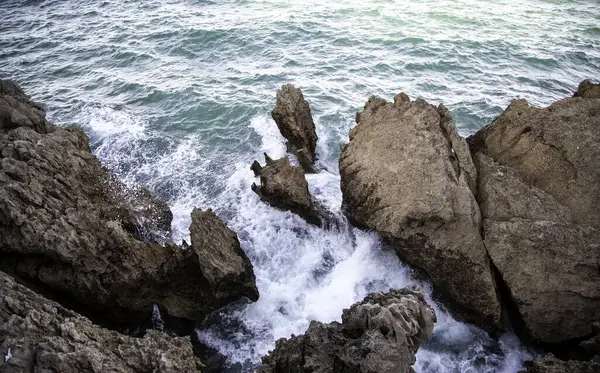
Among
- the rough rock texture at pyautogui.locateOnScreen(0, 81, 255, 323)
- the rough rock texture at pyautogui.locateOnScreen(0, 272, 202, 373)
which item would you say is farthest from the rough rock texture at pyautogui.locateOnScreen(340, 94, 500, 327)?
the rough rock texture at pyautogui.locateOnScreen(0, 272, 202, 373)

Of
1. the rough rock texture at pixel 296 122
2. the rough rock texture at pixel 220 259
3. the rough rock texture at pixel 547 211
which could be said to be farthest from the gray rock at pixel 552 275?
the rough rock texture at pixel 296 122

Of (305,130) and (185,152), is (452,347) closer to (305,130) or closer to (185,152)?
(305,130)

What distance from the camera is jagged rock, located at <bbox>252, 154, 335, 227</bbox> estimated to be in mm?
17297

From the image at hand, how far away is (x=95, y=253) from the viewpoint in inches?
516

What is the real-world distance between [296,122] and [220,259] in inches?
349

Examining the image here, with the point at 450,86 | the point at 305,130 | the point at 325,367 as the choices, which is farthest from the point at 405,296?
the point at 450,86

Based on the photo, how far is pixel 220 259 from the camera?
1416 centimetres

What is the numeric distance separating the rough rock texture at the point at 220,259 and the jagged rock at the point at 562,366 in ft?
30.1

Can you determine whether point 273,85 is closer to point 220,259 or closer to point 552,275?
point 220,259

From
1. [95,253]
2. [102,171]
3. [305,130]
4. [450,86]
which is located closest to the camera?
[95,253]

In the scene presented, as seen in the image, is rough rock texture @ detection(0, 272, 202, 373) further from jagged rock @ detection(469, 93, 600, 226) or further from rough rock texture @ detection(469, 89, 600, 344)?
jagged rock @ detection(469, 93, 600, 226)

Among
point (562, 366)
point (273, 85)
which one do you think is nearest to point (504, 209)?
point (562, 366)

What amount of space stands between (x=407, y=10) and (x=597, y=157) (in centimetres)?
2738

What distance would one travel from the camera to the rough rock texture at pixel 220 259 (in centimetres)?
1383
